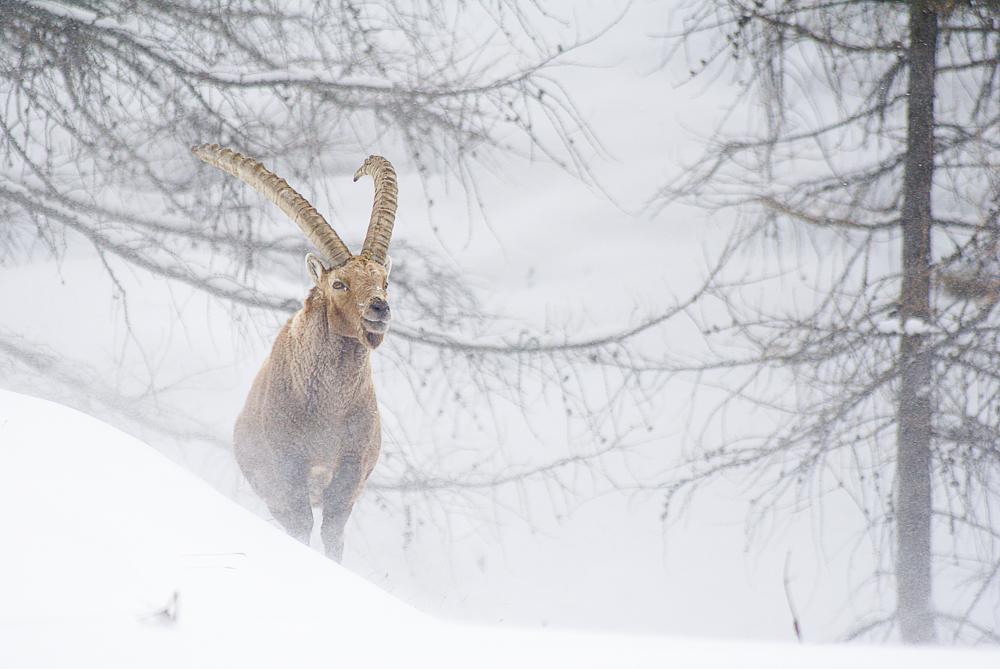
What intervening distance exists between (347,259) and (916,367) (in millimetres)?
3524

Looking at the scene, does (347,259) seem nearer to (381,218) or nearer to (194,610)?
(381,218)

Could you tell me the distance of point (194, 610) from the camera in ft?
4.08

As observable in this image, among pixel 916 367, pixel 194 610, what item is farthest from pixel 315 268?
pixel 916 367

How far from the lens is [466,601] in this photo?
457 centimetres

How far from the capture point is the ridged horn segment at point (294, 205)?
106 inches

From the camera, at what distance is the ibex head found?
2.50 m

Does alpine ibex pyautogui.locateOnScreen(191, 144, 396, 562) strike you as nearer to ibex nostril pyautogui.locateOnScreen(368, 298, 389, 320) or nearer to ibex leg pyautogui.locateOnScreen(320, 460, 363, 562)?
ibex leg pyautogui.locateOnScreen(320, 460, 363, 562)

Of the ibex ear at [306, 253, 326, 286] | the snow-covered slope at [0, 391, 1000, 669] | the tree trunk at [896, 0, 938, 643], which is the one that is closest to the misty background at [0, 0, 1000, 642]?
the tree trunk at [896, 0, 938, 643]

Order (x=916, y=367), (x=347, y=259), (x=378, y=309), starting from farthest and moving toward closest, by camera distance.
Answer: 1. (x=916, y=367)
2. (x=347, y=259)
3. (x=378, y=309)

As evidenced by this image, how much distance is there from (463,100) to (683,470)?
3.12 m

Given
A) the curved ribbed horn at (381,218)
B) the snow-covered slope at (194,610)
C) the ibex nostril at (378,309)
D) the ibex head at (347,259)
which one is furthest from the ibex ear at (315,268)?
the snow-covered slope at (194,610)

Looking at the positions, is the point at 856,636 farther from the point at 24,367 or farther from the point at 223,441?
the point at 24,367

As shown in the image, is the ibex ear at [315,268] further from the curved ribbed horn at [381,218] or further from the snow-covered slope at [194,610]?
the snow-covered slope at [194,610]

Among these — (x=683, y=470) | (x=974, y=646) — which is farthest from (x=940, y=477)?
(x=683, y=470)
